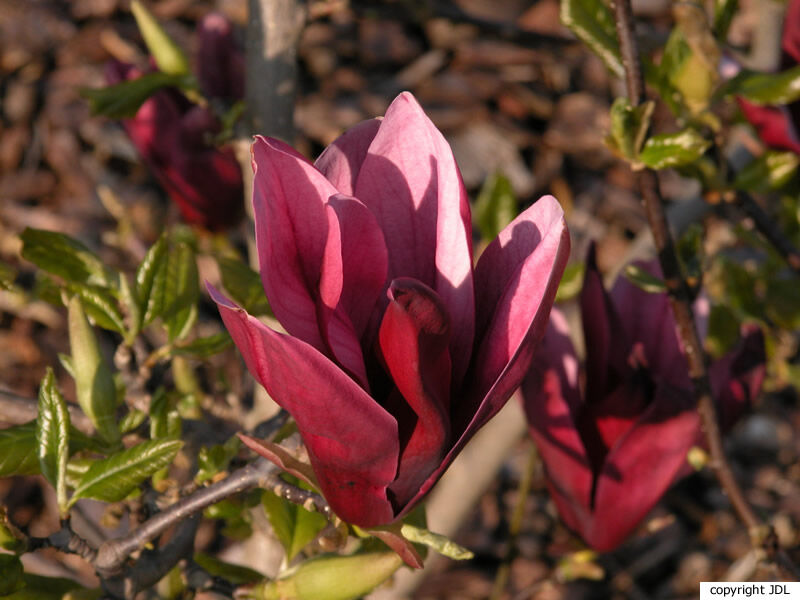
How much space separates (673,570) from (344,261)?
62.6 inches

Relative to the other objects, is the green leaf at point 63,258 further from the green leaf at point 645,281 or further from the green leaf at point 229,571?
the green leaf at point 645,281

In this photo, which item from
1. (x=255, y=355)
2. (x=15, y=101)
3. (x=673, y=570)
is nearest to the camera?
(x=255, y=355)

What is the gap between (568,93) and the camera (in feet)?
7.83

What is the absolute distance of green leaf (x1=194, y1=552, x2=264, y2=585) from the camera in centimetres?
72

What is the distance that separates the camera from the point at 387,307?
48cm

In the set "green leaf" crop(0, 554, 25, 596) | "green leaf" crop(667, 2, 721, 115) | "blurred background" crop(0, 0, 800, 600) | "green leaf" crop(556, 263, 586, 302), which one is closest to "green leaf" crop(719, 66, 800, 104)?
"green leaf" crop(667, 2, 721, 115)

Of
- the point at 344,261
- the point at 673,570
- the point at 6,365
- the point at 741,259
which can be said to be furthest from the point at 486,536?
the point at 344,261

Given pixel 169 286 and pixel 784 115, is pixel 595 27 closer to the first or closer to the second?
pixel 784 115

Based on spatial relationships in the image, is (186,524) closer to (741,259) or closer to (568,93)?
(741,259)

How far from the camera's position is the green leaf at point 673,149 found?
0.64 m

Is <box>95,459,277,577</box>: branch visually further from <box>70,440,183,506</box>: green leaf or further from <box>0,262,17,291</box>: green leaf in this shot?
<box>0,262,17,291</box>: green leaf

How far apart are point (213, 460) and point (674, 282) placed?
378 mm

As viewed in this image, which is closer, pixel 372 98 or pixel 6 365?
pixel 6 365

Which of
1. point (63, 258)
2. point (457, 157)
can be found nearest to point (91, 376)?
point (63, 258)
